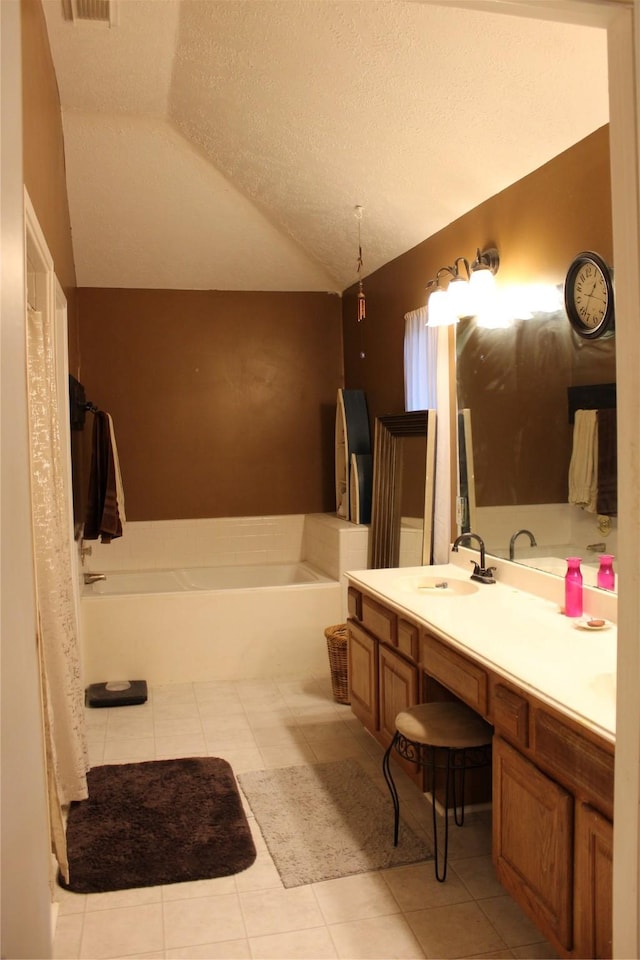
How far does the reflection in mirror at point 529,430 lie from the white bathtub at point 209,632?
4.81 feet

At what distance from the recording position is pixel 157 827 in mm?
2850

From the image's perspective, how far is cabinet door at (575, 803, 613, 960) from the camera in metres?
1.70

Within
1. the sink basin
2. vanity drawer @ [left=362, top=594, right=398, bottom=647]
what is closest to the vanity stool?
vanity drawer @ [left=362, top=594, right=398, bottom=647]

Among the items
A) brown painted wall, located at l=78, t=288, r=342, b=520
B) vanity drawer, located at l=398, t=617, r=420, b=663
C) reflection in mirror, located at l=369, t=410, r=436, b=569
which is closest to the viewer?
vanity drawer, located at l=398, t=617, r=420, b=663

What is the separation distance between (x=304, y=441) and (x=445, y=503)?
80.9 inches

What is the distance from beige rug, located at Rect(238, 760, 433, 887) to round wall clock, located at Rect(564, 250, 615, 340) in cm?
186

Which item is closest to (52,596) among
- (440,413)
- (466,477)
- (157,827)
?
(157,827)

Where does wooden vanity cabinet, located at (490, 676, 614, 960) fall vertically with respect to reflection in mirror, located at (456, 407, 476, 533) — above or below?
below

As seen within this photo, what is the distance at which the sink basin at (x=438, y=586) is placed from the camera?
10.8 feet

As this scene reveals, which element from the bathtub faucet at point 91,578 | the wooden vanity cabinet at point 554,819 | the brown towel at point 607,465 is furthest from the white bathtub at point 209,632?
the wooden vanity cabinet at point 554,819

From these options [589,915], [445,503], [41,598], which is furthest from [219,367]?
[589,915]

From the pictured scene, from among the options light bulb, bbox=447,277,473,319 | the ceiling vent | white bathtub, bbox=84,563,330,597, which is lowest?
white bathtub, bbox=84,563,330,597

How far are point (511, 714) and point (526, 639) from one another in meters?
0.39

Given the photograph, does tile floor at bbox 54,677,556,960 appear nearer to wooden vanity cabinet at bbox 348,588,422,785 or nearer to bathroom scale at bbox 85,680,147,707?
wooden vanity cabinet at bbox 348,588,422,785
